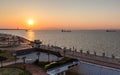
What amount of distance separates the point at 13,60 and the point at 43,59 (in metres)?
4.58

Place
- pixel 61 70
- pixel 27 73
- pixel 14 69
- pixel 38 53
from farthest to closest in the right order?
pixel 38 53, pixel 61 70, pixel 14 69, pixel 27 73

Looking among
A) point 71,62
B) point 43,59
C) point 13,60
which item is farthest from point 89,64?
point 13,60

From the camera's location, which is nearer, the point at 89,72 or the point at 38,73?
the point at 38,73

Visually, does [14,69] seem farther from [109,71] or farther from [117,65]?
[117,65]

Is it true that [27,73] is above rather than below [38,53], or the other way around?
below

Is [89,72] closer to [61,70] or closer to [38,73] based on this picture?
[61,70]

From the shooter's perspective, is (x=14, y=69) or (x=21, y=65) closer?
(x=14, y=69)

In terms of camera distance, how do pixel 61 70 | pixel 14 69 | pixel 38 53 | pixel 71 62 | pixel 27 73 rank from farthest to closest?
pixel 38 53, pixel 71 62, pixel 61 70, pixel 14 69, pixel 27 73

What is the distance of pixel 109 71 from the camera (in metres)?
20.5

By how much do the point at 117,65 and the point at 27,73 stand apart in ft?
44.3

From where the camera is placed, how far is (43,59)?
23.5m

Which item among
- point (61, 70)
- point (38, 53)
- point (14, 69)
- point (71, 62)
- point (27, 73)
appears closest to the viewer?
point (27, 73)

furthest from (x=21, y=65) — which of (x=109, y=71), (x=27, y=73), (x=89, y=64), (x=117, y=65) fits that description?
(x=117, y=65)

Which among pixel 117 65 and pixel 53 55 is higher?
pixel 53 55
